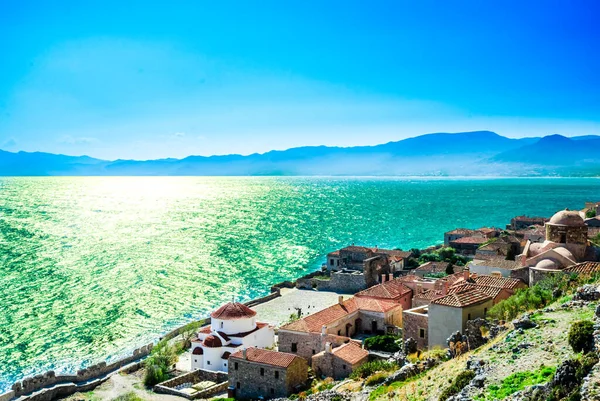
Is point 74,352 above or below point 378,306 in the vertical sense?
below

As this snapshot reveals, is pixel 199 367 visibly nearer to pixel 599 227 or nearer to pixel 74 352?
pixel 74 352

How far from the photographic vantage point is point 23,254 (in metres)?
83.4

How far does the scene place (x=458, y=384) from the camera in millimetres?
16734

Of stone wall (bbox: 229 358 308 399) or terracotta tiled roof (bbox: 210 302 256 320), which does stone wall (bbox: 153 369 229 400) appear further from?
terracotta tiled roof (bbox: 210 302 256 320)

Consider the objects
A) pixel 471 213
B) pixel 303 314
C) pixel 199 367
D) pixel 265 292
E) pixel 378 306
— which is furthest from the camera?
pixel 471 213

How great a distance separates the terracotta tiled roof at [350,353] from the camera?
3138cm

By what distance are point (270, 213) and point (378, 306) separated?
11785cm

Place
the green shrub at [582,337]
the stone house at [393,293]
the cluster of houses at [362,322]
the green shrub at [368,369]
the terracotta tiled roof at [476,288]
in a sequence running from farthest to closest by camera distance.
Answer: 1. the stone house at [393,293]
2. the terracotta tiled roof at [476,288]
3. the cluster of houses at [362,322]
4. the green shrub at [368,369]
5. the green shrub at [582,337]

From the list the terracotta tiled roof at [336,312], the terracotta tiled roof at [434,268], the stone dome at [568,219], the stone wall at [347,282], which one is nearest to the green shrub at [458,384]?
the terracotta tiled roof at [336,312]

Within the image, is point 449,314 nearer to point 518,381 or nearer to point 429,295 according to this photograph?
point 429,295

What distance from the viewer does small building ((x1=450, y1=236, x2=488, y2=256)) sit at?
2803 inches

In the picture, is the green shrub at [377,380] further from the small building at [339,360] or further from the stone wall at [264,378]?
the stone wall at [264,378]

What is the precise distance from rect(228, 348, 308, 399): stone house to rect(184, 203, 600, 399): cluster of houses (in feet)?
0.18

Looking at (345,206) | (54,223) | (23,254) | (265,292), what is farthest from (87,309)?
(345,206)
